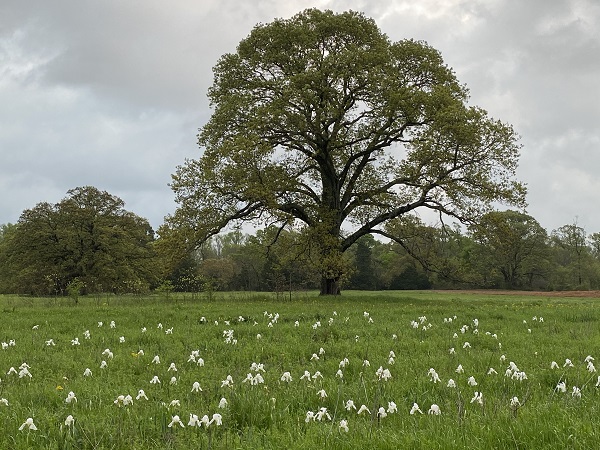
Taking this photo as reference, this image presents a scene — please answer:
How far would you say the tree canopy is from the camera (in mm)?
27172

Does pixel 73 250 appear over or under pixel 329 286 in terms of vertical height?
over

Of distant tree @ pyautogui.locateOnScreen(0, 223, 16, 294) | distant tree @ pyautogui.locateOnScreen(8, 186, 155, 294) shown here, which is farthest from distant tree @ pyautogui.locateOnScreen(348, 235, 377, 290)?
distant tree @ pyautogui.locateOnScreen(0, 223, 16, 294)

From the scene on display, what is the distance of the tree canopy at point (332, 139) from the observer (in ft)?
89.1

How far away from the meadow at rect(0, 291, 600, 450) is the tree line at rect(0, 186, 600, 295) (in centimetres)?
1481

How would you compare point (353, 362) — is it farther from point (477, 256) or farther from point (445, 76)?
point (477, 256)

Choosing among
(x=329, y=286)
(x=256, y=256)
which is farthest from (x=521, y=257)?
(x=329, y=286)

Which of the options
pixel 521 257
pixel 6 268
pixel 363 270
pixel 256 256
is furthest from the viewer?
pixel 363 270

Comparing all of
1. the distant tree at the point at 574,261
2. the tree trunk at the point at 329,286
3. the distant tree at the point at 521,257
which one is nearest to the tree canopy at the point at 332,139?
the tree trunk at the point at 329,286

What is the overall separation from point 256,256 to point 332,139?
105 ft

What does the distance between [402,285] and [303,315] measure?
76.0 metres

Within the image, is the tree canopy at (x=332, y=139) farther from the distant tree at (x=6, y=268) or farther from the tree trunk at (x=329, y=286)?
the distant tree at (x=6, y=268)

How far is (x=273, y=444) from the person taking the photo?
431cm

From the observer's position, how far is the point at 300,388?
6301 millimetres

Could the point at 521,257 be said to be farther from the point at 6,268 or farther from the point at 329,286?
the point at 6,268
